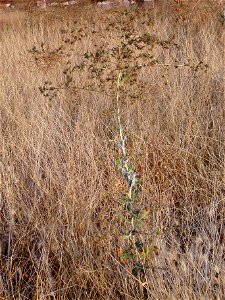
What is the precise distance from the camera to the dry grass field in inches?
65.9

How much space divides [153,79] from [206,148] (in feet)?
3.93

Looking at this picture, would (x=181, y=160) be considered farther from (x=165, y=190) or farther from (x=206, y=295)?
(x=206, y=295)

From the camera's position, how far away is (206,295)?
4.62ft

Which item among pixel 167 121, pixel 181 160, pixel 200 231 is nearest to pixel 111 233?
pixel 200 231

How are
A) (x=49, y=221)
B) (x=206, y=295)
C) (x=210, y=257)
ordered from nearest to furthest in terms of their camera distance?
(x=206, y=295) → (x=210, y=257) → (x=49, y=221)

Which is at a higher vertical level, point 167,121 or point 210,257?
point 167,121

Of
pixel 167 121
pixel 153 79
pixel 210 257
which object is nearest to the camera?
pixel 210 257

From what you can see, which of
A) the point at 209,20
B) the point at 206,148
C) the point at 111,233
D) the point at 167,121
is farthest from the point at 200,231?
the point at 209,20

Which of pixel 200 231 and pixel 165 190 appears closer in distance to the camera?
pixel 200 231

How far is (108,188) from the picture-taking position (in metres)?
2.29

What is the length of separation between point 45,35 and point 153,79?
347 cm

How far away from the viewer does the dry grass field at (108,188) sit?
167 centimetres

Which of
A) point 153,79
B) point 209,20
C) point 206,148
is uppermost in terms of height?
point 209,20

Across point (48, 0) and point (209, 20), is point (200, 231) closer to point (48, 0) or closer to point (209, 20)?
point (209, 20)
